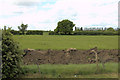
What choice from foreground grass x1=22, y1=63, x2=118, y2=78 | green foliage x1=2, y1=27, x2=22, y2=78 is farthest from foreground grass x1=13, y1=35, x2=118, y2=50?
green foliage x1=2, y1=27, x2=22, y2=78

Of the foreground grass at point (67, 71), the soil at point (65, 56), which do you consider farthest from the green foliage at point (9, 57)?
the soil at point (65, 56)

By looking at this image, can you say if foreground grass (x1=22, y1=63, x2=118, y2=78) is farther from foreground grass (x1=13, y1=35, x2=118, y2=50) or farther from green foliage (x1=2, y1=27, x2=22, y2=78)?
foreground grass (x1=13, y1=35, x2=118, y2=50)

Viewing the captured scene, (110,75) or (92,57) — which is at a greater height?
(92,57)

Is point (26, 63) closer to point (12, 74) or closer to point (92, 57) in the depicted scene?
point (12, 74)

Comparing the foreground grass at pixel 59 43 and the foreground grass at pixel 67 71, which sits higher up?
the foreground grass at pixel 59 43

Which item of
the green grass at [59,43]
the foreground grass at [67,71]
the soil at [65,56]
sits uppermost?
the green grass at [59,43]

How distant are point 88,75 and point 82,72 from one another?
0.24m

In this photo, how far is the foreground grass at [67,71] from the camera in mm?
5574

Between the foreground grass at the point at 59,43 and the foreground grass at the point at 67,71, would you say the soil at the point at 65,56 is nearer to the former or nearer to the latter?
the foreground grass at the point at 67,71

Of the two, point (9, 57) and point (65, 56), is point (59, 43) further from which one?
point (9, 57)

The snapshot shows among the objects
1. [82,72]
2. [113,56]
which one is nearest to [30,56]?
[82,72]

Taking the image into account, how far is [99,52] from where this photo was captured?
282 inches

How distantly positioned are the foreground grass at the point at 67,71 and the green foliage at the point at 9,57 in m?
0.81

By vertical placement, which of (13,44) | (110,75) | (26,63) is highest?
(13,44)
